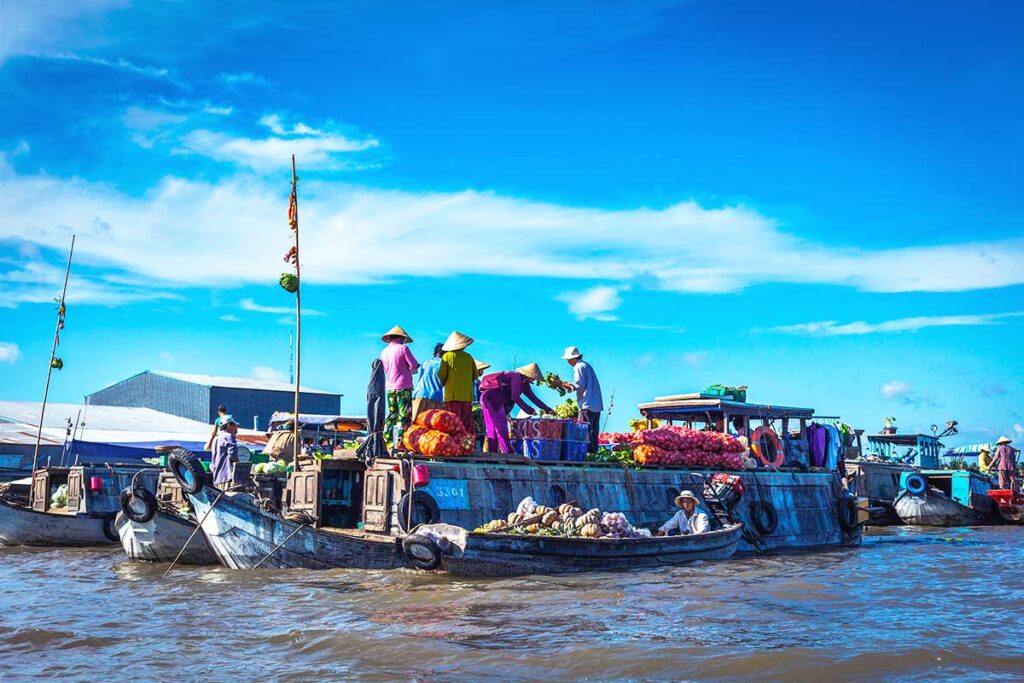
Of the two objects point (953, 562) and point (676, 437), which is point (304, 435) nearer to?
point (676, 437)

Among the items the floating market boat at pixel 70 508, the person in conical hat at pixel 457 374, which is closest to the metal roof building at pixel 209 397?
the floating market boat at pixel 70 508

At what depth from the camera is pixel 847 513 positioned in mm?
20500

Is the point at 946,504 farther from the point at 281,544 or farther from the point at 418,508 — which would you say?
the point at 281,544

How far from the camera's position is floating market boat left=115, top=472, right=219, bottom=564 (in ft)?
47.6

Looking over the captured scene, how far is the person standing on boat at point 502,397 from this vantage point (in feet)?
53.0

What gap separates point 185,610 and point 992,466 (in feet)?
99.5

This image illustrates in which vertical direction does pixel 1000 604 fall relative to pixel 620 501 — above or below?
below

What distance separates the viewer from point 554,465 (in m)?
15.3

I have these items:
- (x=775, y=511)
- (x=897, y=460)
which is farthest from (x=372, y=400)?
(x=897, y=460)

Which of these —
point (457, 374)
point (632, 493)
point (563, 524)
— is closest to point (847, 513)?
point (632, 493)

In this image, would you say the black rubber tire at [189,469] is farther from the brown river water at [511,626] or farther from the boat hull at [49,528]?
the boat hull at [49,528]

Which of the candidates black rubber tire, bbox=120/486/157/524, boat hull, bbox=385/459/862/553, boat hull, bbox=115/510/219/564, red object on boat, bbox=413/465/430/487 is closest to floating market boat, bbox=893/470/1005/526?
boat hull, bbox=385/459/862/553

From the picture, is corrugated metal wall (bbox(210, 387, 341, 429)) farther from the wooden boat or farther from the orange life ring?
the wooden boat

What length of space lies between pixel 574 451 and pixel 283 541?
5.45 meters
